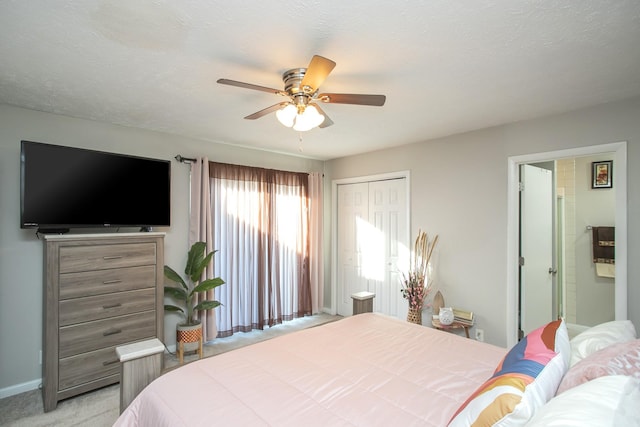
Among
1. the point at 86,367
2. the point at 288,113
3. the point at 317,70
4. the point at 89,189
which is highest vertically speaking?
the point at 317,70

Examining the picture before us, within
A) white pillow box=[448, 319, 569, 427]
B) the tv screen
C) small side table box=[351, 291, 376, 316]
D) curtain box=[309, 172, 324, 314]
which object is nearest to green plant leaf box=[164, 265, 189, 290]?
the tv screen

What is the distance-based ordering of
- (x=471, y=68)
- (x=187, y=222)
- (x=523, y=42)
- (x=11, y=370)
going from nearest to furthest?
(x=523, y=42), (x=471, y=68), (x=11, y=370), (x=187, y=222)

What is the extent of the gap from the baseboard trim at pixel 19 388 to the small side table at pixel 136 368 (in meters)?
1.88

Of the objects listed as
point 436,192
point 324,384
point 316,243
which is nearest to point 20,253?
point 324,384

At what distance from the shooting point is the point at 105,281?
2783 mm

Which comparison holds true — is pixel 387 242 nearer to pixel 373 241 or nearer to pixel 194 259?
pixel 373 241

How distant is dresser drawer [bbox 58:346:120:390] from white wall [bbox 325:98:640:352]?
11.5 ft

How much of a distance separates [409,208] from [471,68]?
7.39 ft

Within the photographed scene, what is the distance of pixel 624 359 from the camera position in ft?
3.37

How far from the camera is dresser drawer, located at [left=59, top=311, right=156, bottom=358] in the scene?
2.60 meters

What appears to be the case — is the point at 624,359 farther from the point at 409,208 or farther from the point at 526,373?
the point at 409,208

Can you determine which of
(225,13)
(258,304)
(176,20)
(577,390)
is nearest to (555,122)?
(577,390)

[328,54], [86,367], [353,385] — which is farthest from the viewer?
[86,367]

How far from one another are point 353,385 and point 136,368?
1.17 metres
